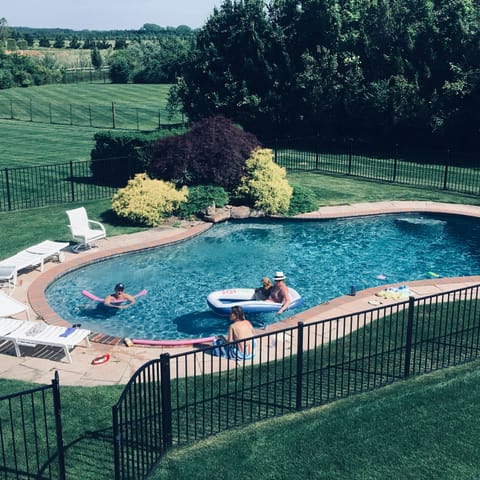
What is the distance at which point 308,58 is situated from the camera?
36.5 metres

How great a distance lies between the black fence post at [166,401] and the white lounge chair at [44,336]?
3.63 metres

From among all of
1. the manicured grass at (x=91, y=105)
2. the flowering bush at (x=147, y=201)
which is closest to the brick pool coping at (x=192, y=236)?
the flowering bush at (x=147, y=201)

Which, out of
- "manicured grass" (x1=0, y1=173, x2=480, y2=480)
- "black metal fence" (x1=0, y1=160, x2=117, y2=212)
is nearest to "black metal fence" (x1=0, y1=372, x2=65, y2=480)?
"manicured grass" (x1=0, y1=173, x2=480, y2=480)

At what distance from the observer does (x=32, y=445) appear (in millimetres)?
9492

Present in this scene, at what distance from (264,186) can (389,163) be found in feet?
39.3

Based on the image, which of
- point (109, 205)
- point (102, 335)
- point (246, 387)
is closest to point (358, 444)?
point (246, 387)

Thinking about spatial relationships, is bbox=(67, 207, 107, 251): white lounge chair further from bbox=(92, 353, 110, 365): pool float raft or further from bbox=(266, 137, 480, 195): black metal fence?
bbox=(266, 137, 480, 195): black metal fence

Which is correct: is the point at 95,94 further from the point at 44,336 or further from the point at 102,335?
the point at 44,336

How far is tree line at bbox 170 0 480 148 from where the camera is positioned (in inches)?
1357

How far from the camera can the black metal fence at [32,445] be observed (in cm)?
846

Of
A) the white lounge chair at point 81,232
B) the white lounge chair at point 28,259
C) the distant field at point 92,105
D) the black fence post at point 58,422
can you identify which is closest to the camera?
the black fence post at point 58,422

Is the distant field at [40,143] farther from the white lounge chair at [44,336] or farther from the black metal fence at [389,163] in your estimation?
the white lounge chair at [44,336]

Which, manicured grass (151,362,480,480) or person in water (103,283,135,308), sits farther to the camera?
person in water (103,283,135,308)

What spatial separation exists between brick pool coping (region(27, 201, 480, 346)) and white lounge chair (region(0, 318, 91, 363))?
0.66m
